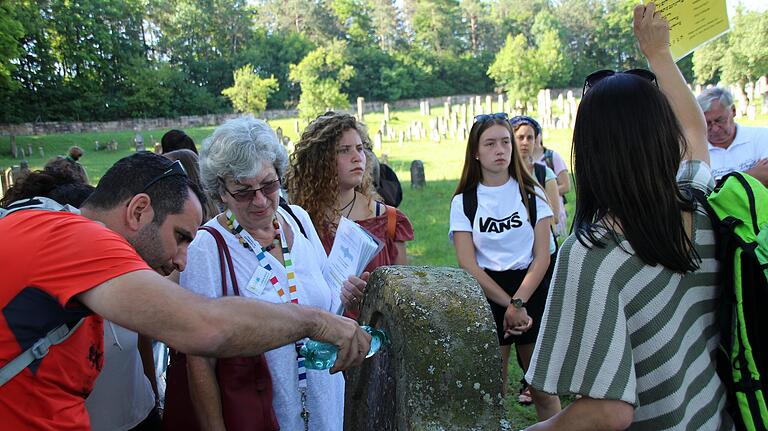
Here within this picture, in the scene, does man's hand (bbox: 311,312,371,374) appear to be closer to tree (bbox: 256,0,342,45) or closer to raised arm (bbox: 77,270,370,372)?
raised arm (bbox: 77,270,370,372)

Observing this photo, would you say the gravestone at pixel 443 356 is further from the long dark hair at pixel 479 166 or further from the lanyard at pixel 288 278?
the long dark hair at pixel 479 166

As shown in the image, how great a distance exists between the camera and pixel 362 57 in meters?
64.4

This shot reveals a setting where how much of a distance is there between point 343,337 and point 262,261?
0.76 meters

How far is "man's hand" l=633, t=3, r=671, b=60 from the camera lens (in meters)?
2.13

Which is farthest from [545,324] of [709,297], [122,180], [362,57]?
[362,57]

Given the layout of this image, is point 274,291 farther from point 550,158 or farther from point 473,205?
point 550,158

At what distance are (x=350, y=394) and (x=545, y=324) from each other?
997 millimetres

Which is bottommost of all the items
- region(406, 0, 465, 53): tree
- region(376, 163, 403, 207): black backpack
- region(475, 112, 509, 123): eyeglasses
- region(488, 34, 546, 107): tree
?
region(376, 163, 403, 207): black backpack

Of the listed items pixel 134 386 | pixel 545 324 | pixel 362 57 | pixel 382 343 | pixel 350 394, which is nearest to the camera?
pixel 545 324

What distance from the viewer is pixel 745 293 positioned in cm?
146

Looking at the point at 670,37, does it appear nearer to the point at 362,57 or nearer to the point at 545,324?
the point at 545,324

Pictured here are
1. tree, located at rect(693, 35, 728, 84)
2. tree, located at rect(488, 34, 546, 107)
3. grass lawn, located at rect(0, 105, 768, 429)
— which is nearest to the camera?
grass lawn, located at rect(0, 105, 768, 429)

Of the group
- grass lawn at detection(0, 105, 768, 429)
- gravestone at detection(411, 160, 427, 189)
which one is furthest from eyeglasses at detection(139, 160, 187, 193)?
gravestone at detection(411, 160, 427, 189)

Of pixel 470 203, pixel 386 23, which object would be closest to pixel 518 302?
pixel 470 203
